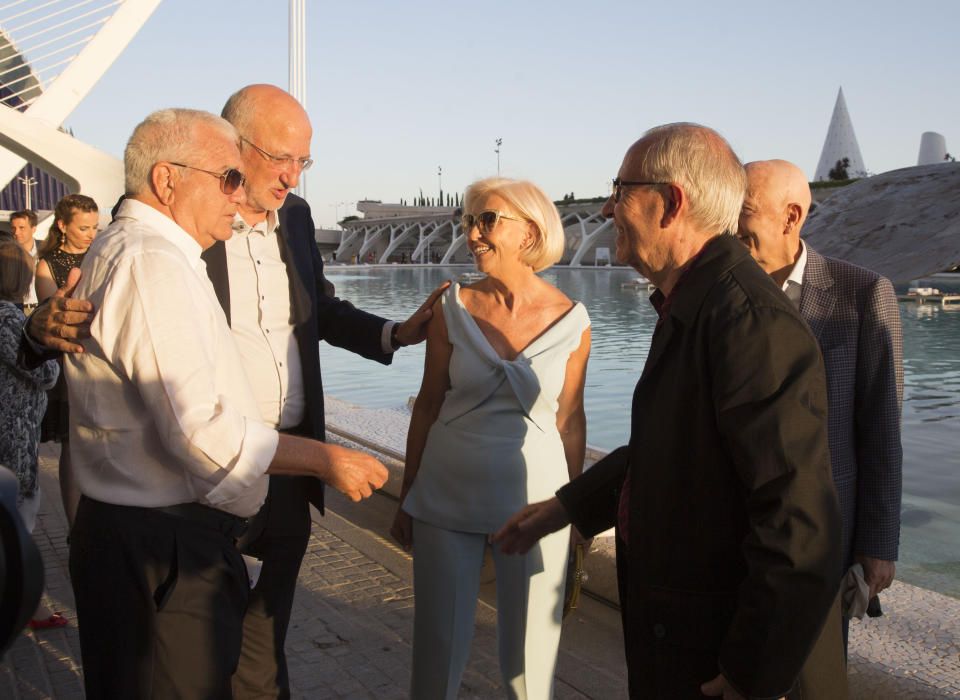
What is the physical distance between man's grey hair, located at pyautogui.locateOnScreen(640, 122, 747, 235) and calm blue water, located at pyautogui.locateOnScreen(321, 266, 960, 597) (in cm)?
429

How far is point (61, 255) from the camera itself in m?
4.29

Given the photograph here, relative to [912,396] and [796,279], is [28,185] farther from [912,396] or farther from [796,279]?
[796,279]

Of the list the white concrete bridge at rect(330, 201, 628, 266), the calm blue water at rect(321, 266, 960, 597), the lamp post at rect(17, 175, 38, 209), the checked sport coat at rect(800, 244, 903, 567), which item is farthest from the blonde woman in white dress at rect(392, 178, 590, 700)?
the white concrete bridge at rect(330, 201, 628, 266)

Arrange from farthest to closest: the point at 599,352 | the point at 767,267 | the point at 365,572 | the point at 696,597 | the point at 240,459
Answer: the point at 599,352 → the point at 365,572 → the point at 767,267 → the point at 240,459 → the point at 696,597

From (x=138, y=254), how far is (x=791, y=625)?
135 centimetres

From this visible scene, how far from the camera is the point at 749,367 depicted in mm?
1386

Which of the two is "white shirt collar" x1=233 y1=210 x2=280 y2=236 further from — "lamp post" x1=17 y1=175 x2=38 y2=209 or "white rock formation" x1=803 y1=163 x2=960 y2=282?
"lamp post" x1=17 y1=175 x2=38 y2=209

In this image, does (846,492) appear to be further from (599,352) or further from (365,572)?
(599,352)

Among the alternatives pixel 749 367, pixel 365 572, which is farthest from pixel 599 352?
pixel 749 367

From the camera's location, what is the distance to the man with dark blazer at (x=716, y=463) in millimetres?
1354

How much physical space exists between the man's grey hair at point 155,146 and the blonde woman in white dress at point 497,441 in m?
1.06

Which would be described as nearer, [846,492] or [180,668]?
[180,668]

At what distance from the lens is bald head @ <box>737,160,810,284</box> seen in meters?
2.28

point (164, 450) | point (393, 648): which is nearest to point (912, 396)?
point (393, 648)
